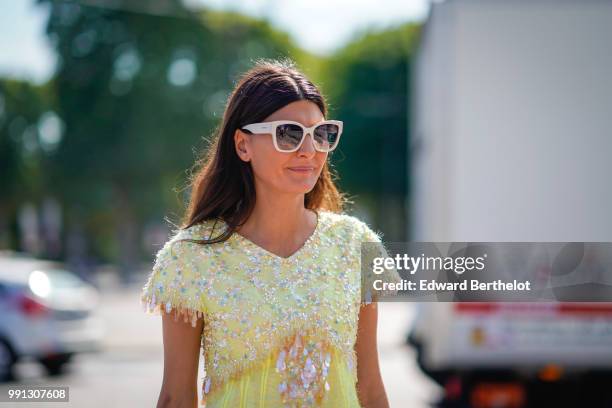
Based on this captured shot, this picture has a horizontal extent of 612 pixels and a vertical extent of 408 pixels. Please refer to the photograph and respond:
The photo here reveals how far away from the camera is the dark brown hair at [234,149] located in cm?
223

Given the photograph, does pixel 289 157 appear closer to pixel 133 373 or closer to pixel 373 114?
pixel 133 373

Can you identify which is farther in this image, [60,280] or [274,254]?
[60,280]

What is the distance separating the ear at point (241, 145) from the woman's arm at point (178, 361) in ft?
1.56

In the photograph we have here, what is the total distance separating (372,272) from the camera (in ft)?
7.68

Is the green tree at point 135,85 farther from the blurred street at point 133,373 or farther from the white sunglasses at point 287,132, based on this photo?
the white sunglasses at point 287,132

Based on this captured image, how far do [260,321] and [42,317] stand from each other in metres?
8.38

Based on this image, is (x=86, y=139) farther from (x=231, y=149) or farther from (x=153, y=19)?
(x=231, y=149)

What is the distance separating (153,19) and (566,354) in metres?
A: 27.3

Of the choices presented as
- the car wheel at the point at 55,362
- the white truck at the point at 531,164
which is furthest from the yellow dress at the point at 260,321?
the car wheel at the point at 55,362

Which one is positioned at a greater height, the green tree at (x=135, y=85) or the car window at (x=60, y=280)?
the green tree at (x=135, y=85)

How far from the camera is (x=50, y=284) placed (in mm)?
10445

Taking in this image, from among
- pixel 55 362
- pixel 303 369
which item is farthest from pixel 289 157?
pixel 55 362

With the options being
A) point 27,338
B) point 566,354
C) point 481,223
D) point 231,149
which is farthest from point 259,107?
point 27,338

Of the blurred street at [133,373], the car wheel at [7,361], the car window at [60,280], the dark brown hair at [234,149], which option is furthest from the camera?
the car window at [60,280]
